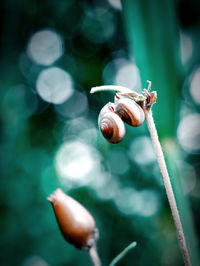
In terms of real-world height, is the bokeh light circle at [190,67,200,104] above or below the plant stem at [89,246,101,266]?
below

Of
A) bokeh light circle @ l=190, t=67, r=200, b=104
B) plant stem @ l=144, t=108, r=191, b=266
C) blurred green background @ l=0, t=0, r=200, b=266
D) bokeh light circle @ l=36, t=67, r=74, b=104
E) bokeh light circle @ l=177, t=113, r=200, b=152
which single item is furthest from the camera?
bokeh light circle @ l=177, t=113, r=200, b=152

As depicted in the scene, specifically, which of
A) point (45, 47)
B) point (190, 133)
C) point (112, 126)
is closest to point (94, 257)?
point (112, 126)

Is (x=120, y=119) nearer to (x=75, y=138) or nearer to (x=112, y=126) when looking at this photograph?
(x=112, y=126)

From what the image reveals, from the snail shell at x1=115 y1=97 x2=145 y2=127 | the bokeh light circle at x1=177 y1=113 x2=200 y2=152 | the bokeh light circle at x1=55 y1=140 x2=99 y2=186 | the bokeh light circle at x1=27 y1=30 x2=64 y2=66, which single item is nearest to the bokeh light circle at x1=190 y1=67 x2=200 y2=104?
the bokeh light circle at x1=177 y1=113 x2=200 y2=152

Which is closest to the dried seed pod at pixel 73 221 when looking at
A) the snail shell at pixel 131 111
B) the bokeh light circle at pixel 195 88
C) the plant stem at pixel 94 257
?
the plant stem at pixel 94 257

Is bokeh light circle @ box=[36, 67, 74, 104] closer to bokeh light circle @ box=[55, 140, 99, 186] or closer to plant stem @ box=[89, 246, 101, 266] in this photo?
bokeh light circle @ box=[55, 140, 99, 186]
